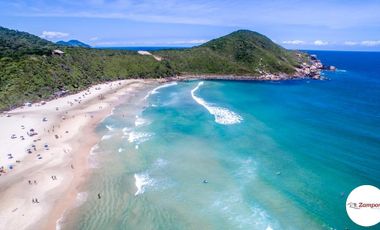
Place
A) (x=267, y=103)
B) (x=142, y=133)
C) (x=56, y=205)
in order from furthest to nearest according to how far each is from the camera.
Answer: (x=267, y=103) < (x=142, y=133) < (x=56, y=205)

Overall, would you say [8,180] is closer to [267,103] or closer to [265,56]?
[267,103]

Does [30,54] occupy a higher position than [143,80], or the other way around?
[30,54]

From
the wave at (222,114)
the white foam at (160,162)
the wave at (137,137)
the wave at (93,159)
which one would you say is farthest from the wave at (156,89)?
the white foam at (160,162)

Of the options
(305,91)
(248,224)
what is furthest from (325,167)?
(305,91)

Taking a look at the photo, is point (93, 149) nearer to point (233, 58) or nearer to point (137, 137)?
point (137, 137)

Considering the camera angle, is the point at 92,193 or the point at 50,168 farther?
the point at 50,168

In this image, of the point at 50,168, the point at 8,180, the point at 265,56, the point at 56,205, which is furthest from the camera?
the point at 265,56

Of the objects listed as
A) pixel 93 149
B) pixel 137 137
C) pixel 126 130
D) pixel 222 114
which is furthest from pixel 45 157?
pixel 222 114
